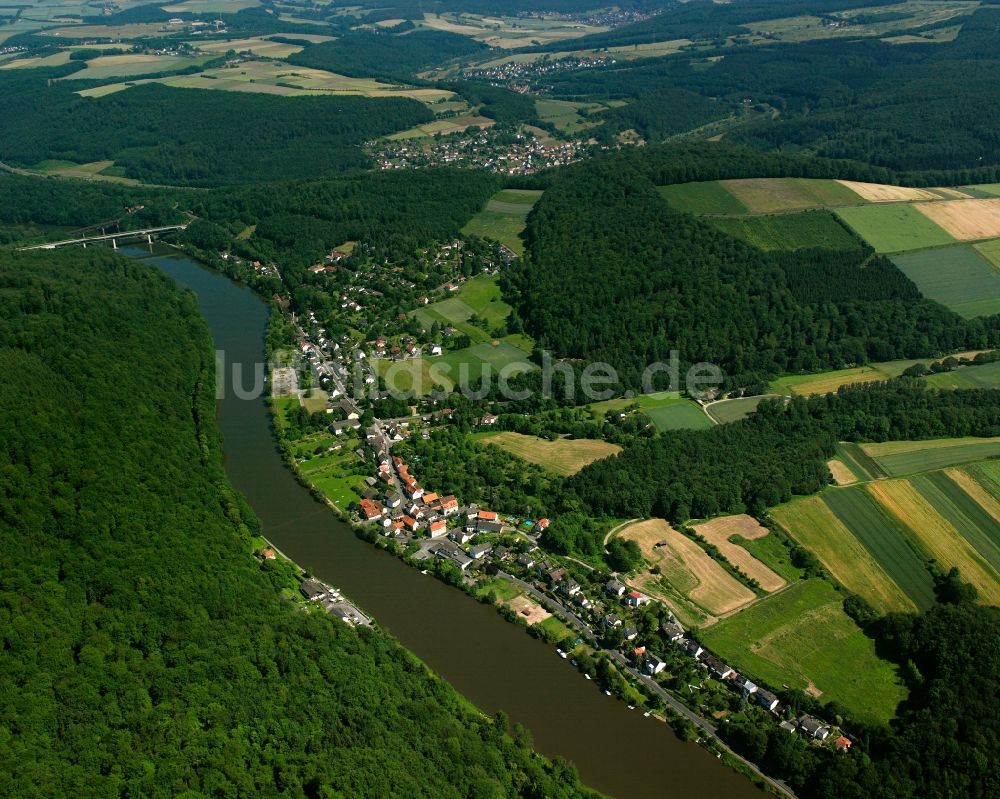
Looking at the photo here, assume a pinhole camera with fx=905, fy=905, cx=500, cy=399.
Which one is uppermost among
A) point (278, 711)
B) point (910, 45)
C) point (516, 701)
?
point (910, 45)

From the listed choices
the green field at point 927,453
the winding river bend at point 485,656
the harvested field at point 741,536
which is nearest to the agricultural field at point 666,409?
the green field at point 927,453

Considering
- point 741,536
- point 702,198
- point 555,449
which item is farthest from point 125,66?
point 741,536

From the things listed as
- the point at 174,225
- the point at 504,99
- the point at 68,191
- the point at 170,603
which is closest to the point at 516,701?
the point at 170,603

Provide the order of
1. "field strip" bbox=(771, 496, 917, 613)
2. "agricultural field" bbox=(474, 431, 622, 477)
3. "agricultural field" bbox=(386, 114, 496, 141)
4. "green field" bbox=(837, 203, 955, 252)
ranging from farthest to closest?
"agricultural field" bbox=(386, 114, 496, 141), "green field" bbox=(837, 203, 955, 252), "agricultural field" bbox=(474, 431, 622, 477), "field strip" bbox=(771, 496, 917, 613)

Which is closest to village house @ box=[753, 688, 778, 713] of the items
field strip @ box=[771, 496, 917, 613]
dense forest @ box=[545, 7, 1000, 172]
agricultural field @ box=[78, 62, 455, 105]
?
field strip @ box=[771, 496, 917, 613]

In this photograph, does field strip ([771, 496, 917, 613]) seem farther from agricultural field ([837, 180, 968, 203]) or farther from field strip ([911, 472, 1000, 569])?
agricultural field ([837, 180, 968, 203])

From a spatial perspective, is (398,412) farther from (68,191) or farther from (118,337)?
(68,191)
